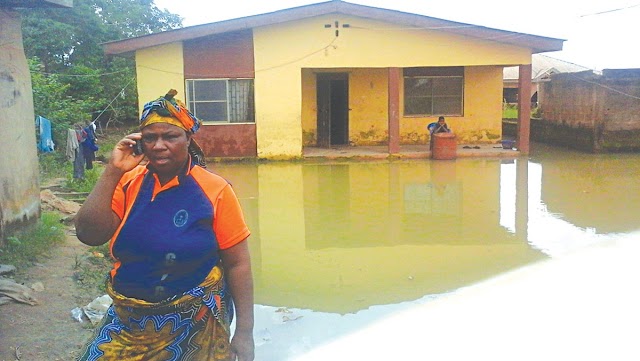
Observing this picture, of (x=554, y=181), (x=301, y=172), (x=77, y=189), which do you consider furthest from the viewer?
(x=301, y=172)

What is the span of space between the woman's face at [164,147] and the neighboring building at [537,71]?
25.0 m

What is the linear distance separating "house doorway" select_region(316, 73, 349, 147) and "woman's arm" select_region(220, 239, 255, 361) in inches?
615

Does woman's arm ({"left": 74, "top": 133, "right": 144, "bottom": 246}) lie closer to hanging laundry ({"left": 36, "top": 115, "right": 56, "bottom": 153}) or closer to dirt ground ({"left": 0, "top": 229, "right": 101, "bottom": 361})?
dirt ground ({"left": 0, "top": 229, "right": 101, "bottom": 361})

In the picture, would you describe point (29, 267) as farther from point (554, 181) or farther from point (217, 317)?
point (554, 181)

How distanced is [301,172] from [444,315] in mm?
8991

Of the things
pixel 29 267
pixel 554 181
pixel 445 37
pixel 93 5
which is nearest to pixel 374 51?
pixel 445 37

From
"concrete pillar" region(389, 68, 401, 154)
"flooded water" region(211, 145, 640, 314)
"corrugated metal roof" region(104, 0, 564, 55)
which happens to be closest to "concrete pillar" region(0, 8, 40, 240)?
"flooded water" region(211, 145, 640, 314)

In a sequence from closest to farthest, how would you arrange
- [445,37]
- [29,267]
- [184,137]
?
[184,137] < [29,267] < [445,37]

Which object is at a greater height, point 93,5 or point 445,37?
point 93,5

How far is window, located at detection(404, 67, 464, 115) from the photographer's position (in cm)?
1770

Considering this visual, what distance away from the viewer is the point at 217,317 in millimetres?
2381

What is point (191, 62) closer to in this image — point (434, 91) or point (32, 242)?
point (434, 91)

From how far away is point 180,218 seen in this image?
2256 mm

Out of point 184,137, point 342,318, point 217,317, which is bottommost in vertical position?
point 342,318
